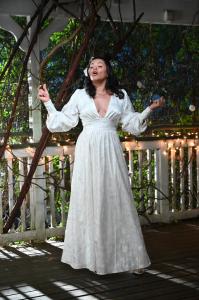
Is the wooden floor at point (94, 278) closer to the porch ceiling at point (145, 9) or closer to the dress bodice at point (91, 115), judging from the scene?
the dress bodice at point (91, 115)

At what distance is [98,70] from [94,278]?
1.46m

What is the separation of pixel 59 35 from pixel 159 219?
92.2 inches

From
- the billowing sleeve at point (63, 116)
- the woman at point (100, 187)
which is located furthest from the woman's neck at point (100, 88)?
the billowing sleeve at point (63, 116)

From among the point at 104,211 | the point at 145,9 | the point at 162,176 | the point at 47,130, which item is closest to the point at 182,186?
the point at 162,176

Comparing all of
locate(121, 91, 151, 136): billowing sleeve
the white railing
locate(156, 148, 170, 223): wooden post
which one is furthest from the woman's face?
locate(156, 148, 170, 223): wooden post

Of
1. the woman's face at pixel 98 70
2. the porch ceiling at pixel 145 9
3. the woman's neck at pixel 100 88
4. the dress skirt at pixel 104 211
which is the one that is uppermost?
the porch ceiling at pixel 145 9

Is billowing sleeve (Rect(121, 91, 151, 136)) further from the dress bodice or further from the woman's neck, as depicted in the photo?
the woman's neck

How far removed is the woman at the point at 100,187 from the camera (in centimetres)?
360

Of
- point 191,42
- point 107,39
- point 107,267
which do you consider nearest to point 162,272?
point 107,267

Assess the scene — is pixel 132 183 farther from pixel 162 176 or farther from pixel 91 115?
pixel 91 115

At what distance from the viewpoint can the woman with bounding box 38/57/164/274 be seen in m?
3.60

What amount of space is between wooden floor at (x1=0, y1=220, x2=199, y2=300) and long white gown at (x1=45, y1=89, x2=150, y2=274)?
0.11 metres

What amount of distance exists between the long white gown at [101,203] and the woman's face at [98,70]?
0.49 feet

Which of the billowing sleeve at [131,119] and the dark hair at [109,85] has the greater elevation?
the dark hair at [109,85]
